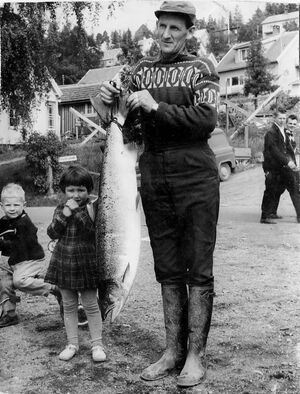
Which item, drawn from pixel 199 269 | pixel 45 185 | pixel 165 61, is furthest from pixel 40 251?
pixel 165 61

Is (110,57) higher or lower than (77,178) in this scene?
higher

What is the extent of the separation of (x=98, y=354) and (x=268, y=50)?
1798 millimetres

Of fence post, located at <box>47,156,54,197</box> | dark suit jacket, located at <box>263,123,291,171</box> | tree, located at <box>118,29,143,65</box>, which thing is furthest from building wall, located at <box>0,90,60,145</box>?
dark suit jacket, located at <box>263,123,291,171</box>

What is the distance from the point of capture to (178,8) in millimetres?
2520

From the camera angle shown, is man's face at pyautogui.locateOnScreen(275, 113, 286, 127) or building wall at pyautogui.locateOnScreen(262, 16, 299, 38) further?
man's face at pyautogui.locateOnScreen(275, 113, 286, 127)

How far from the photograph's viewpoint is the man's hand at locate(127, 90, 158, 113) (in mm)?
2459

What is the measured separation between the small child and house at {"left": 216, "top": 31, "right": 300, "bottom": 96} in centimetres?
128

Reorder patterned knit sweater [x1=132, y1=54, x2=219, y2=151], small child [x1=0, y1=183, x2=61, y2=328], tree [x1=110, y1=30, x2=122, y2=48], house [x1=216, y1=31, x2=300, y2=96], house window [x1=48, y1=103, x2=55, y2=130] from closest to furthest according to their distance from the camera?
patterned knit sweater [x1=132, y1=54, x2=219, y2=151] < house [x1=216, y1=31, x2=300, y2=96] < tree [x1=110, y1=30, x2=122, y2=48] < small child [x1=0, y1=183, x2=61, y2=328] < house window [x1=48, y1=103, x2=55, y2=130]

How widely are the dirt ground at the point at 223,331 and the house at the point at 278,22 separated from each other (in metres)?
0.75

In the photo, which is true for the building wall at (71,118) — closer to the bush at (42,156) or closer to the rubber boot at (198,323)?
the bush at (42,156)

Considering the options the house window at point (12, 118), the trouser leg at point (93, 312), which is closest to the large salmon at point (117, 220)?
the trouser leg at point (93, 312)

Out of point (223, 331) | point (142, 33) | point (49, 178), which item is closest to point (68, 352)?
point (223, 331)

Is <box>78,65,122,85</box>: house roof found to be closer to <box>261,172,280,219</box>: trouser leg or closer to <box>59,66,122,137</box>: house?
<box>59,66,122,137</box>: house

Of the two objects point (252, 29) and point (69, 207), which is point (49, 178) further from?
point (252, 29)
